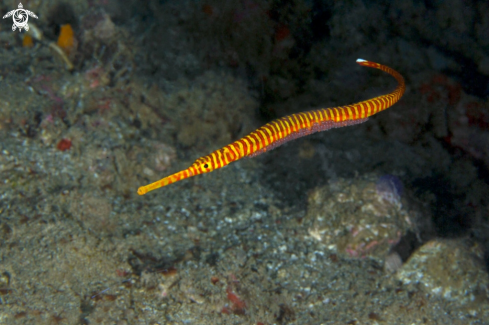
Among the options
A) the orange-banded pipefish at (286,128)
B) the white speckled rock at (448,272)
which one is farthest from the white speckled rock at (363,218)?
the orange-banded pipefish at (286,128)

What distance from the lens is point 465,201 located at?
4.66 meters

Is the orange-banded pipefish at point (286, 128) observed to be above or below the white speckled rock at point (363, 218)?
above

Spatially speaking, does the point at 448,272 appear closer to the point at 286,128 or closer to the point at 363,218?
the point at 363,218

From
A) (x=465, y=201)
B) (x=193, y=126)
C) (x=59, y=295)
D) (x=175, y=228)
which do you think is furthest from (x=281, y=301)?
(x=193, y=126)

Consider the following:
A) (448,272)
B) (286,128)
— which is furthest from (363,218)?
(286,128)

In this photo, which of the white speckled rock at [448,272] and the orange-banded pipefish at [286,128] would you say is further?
the white speckled rock at [448,272]

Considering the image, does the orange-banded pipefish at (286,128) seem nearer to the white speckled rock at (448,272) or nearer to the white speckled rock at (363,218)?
the white speckled rock at (363,218)

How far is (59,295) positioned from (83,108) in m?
3.51

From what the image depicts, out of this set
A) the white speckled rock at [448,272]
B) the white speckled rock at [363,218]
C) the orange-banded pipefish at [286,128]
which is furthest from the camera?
the white speckled rock at [363,218]

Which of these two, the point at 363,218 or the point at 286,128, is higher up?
the point at 286,128

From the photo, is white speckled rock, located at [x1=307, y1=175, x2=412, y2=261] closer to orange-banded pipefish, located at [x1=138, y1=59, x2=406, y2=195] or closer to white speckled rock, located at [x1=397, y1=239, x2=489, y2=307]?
white speckled rock, located at [x1=397, y1=239, x2=489, y2=307]

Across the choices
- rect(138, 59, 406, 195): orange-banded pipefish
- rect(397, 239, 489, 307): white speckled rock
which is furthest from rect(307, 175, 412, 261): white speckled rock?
rect(138, 59, 406, 195): orange-banded pipefish

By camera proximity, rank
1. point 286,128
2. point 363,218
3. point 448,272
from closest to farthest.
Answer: point 286,128 → point 448,272 → point 363,218

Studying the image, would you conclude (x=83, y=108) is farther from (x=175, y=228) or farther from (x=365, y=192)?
(x=365, y=192)
